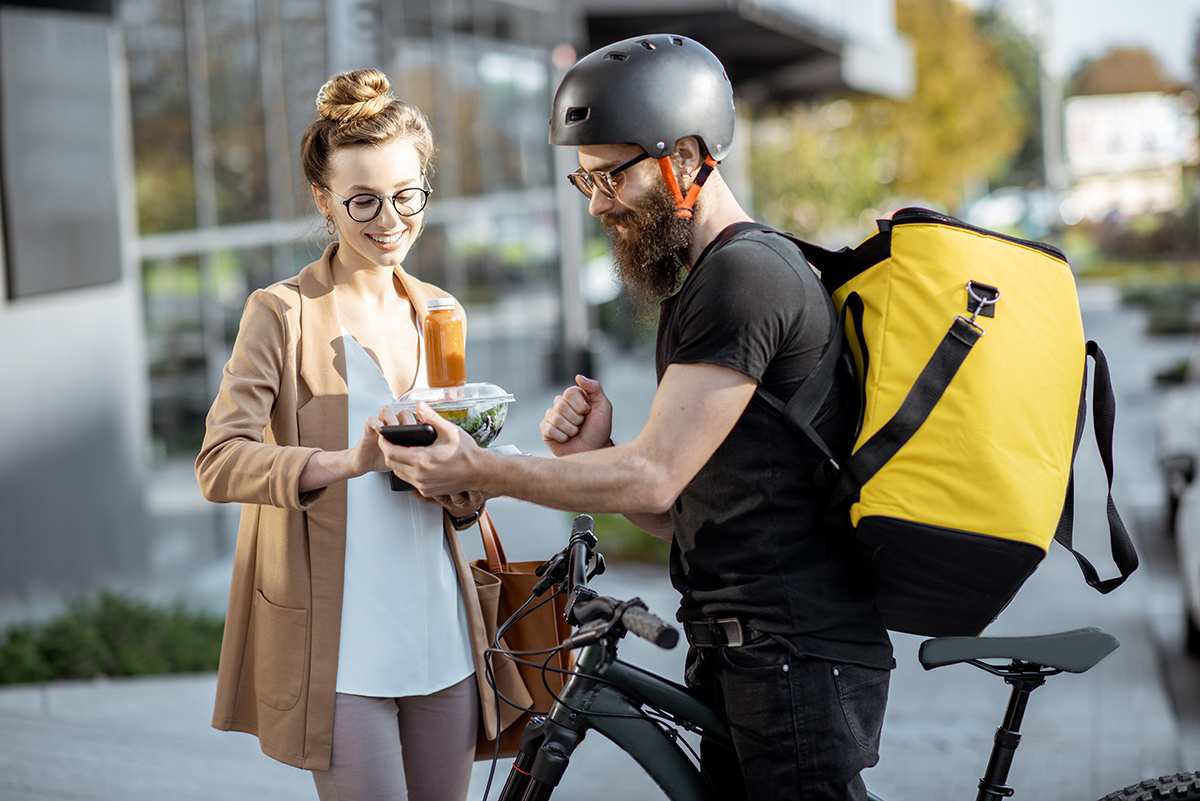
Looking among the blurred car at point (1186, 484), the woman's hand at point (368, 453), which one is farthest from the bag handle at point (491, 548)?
the blurred car at point (1186, 484)

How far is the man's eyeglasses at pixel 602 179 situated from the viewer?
7.87ft

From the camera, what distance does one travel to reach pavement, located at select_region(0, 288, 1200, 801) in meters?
4.88

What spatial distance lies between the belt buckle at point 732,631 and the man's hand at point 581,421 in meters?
0.53

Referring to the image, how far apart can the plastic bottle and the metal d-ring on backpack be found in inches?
26.4

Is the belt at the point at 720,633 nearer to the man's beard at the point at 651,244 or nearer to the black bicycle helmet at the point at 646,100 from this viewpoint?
the man's beard at the point at 651,244

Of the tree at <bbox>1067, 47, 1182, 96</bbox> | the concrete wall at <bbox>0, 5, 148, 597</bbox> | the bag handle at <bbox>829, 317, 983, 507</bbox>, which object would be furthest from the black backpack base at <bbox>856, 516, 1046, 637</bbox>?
the tree at <bbox>1067, 47, 1182, 96</bbox>

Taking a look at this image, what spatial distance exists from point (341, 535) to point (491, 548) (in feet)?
1.34

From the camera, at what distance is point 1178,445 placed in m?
8.47

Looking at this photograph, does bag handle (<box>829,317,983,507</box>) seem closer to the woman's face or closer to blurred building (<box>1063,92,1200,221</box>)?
the woman's face

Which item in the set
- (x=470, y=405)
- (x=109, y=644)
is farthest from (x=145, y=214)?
(x=470, y=405)

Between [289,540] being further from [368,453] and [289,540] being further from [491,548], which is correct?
[491,548]

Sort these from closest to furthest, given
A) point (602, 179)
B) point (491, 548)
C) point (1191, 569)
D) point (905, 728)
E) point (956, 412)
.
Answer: point (956, 412) → point (602, 179) → point (491, 548) → point (905, 728) → point (1191, 569)

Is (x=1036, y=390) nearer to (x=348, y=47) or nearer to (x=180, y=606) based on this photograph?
(x=180, y=606)

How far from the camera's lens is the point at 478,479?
7.55ft
